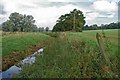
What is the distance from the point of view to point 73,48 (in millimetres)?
16188

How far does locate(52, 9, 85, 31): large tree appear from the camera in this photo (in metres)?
68.2

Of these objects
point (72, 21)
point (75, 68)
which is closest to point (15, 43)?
point (75, 68)

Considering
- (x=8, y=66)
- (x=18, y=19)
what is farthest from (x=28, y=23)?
(x=8, y=66)

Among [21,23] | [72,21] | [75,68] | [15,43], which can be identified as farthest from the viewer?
[21,23]

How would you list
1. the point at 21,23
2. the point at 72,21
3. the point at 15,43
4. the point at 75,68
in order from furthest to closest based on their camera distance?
1. the point at 21,23
2. the point at 72,21
3. the point at 15,43
4. the point at 75,68

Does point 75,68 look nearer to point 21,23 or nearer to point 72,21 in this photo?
point 72,21

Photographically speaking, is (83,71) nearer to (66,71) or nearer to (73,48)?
(66,71)

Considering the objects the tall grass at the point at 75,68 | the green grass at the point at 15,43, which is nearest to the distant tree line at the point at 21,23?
the green grass at the point at 15,43

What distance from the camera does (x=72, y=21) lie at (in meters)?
70.2

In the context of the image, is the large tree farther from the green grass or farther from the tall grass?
the tall grass

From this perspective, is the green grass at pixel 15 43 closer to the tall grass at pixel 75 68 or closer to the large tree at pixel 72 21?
the tall grass at pixel 75 68

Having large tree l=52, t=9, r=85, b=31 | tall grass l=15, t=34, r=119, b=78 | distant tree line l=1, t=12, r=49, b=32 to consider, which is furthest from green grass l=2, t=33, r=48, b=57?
distant tree line l=1, t=12, r=49, b=32

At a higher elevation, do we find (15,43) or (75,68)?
(15,43)

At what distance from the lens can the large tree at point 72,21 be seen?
68.2 meters
